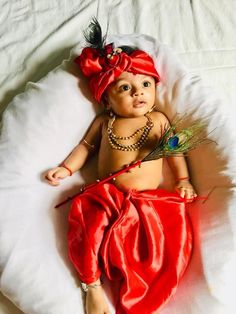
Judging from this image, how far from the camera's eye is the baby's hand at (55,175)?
3.43 ft

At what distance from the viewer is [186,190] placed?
1.01m

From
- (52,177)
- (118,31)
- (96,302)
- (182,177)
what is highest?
(118,31)

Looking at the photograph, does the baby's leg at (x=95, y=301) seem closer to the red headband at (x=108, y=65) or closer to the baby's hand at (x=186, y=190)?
the baby's hand at (x=186, y=190)

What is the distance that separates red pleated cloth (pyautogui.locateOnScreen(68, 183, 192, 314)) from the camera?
2.98 feet

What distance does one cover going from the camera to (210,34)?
52.8 inches

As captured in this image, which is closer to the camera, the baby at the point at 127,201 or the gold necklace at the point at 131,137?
the baby at the point at 127,201

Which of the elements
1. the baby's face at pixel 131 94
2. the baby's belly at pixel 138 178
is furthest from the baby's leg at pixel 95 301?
the baby's face at pixel 131 94

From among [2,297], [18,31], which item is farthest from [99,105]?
[2,297]

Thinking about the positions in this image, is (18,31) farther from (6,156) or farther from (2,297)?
(2,297)

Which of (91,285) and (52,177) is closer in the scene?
(91,285)

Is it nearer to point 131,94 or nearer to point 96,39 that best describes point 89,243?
point 131,94

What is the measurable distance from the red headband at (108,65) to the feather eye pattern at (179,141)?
0.17m

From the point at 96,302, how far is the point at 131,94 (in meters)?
0.48

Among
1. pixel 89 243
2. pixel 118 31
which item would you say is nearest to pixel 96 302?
pixel 89 243
